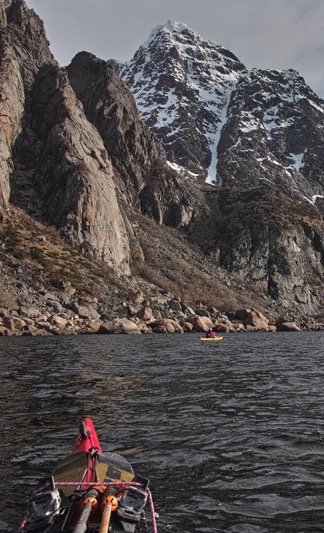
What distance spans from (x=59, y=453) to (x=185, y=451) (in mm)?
2937

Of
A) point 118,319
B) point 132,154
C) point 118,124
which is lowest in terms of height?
point 118,319

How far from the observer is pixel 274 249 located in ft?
473

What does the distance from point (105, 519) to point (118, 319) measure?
187ft

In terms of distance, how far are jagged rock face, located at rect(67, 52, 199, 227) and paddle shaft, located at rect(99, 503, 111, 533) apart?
139747mm

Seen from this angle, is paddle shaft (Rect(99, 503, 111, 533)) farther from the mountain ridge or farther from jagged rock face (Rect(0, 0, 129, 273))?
jagged rock face (Rect(0, 0, 129, 273))

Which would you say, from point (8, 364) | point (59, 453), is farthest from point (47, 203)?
point (59, 453)

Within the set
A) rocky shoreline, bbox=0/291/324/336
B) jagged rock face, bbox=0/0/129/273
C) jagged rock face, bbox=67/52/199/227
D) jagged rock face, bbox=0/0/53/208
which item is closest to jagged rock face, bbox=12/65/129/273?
jagged rock face, bbox=0/0/129/273

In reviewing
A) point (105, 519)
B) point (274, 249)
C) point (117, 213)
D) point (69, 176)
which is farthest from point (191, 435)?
point (274, 249)

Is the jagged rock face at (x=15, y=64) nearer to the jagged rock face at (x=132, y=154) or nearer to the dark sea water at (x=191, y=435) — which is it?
the jagged rock face at (x=132, y=154)

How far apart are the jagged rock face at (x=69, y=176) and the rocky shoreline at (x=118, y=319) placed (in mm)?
20102

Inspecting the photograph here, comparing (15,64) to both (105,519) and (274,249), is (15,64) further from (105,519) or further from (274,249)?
(105,519)

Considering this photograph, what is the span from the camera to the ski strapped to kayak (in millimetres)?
6383

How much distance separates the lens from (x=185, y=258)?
12481 cm

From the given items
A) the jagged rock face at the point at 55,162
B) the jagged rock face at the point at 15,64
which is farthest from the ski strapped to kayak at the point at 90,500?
the jagged rock face at the point at 55,162
